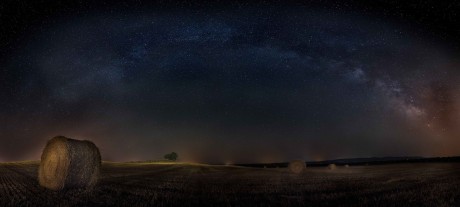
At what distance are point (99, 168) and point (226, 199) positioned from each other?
27.2 ft

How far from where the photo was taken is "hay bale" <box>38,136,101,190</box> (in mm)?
16680

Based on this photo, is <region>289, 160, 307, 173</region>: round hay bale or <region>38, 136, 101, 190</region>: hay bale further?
<region>289, 160, 307, 173</region>: round hay bale

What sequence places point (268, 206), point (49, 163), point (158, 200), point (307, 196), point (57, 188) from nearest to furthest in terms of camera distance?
point (268, 206), point (158, 200), point (307, 196), point (57, 188), point (49, 163)

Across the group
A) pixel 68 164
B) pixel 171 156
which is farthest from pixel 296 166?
pixel 171 156

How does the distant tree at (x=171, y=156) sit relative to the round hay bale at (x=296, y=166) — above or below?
above

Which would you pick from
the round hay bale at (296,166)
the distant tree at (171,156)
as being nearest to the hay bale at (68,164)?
the round hay bale at (296,166)

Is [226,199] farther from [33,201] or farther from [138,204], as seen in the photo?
[33,201]

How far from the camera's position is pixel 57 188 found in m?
16.2

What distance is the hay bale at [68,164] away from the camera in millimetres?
16680

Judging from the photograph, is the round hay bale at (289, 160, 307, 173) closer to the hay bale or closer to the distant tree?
the hay bale

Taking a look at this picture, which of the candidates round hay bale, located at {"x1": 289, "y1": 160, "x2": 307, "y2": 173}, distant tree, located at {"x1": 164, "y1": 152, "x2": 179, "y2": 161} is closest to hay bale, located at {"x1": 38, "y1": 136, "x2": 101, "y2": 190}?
round hay bale, located at {"x1": 289, "y1": 160, "x2": 307, "y2": 173}

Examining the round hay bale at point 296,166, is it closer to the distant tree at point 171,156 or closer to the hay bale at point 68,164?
the hay bale at point 68,164

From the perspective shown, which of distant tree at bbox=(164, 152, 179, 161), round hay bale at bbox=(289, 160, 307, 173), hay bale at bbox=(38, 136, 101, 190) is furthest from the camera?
distant tree at bbox=(164, 152, 179, 161)

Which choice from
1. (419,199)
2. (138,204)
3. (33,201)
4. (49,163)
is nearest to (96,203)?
(138,204)
